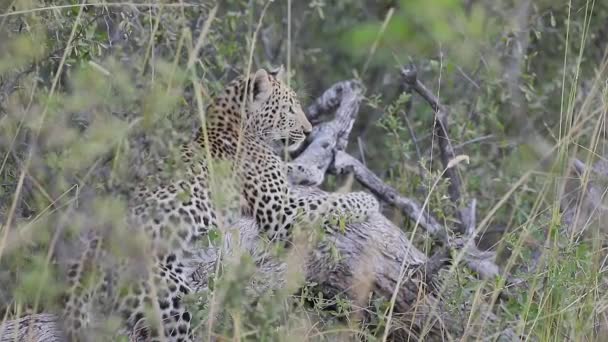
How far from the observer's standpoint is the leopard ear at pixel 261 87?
714 cm

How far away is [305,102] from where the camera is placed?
376 inches

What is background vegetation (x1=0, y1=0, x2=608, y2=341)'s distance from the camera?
4.62 metres

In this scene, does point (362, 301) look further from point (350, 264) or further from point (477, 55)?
point (477, 55)

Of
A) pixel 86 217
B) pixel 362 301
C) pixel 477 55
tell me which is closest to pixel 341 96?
pixel 477 55

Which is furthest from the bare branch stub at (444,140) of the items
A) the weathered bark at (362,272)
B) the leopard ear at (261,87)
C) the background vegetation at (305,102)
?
the leopard ear at (261,87)

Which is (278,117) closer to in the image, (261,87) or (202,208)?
(261,87)

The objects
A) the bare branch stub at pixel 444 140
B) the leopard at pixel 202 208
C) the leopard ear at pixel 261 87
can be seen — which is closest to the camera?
the leopard at pixel 202 208

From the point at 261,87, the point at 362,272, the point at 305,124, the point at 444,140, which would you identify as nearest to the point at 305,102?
the point at 305,124

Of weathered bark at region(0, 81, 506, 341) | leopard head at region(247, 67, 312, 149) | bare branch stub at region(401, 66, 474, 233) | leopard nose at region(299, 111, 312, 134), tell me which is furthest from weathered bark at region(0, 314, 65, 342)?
bare branch stub at region(401, 66, 474, 233)

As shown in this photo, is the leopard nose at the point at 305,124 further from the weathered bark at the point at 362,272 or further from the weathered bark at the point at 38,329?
the weathered bark at the point at 38,329

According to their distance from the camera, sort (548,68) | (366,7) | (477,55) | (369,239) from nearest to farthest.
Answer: (369,239) < (477,55) < (548,68) < (366,7)

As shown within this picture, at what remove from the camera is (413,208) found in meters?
7.19

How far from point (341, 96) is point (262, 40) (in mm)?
2452

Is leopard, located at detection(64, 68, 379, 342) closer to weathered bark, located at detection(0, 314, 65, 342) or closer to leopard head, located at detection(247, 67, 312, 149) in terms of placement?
leopard head, located at detection(247, 67, 312, 149)
